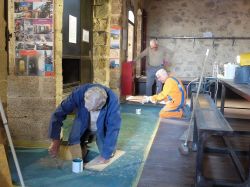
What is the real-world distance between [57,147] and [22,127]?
2.49 feet

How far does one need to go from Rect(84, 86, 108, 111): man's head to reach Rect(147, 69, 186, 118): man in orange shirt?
202 centimetres

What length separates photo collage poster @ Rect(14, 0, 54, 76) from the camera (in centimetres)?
332

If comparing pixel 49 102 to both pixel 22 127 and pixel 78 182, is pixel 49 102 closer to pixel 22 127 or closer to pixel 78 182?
pixel 22 127

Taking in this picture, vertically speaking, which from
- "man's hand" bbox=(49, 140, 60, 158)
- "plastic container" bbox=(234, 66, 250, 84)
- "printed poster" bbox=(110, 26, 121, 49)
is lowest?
"man's hand" bbox=(49, 140, 60, 158)

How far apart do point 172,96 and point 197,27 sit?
18.0 feet

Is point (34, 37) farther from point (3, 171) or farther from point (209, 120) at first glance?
point (209, 120)

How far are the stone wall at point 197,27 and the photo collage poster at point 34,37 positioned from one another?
22.1ft

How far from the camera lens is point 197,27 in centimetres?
962

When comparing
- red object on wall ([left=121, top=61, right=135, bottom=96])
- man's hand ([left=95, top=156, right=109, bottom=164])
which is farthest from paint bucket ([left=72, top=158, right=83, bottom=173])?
red object on wall ([left=121, top=61, right=135, bottom=96])

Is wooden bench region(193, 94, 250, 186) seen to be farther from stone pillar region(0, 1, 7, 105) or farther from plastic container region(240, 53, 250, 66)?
stone pillar region(0, 1, 7, 105)

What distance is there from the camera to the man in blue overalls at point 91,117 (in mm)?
2686

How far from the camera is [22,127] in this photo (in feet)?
11.4

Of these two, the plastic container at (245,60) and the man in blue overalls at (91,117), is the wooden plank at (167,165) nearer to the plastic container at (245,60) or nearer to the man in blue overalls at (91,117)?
the man in blue overalls at (91,117)

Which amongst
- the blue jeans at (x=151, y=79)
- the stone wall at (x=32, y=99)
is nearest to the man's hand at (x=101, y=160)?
the stone wall at (x=32, y=99)
